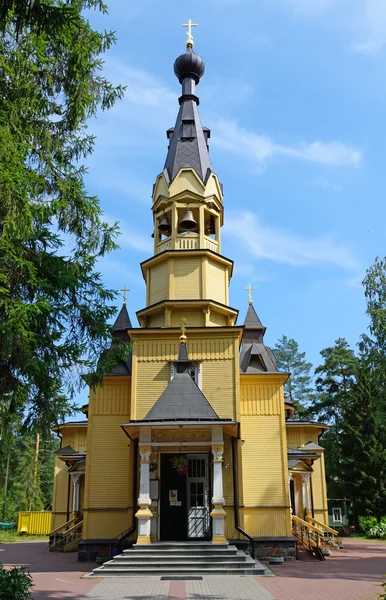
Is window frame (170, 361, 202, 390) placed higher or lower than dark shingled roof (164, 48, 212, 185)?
→ lower

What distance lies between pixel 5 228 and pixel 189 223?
1129cm

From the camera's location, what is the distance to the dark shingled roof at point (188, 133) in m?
22.1

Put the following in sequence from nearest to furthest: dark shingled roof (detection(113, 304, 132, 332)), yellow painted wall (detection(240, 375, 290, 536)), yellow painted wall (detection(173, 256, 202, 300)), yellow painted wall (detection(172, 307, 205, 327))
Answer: yellow painted wall (detection(240, 375, 290, 536)), yellow painted wall (detection(172, 307, 205, 327)), yellow painted wall (detection(173, 256, 202, 300)), dark shingled roof (detection(113, 304, 132, 332))

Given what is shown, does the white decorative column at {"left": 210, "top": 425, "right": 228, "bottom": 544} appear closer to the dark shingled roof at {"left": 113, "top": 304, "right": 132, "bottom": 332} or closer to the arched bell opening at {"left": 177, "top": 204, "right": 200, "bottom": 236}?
the arched bell opening at {"left": 177, "top": 204, "right": 200, "bottom": 236}

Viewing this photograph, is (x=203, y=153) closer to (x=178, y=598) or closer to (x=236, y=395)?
(x=236, y=395)

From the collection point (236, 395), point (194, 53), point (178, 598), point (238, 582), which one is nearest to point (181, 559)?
point (238, 582)

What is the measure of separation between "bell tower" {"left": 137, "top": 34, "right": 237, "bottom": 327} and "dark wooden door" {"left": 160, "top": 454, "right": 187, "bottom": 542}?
Result: 16.5ft

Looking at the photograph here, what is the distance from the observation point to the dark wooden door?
660 inches

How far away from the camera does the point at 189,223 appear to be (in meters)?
20.6

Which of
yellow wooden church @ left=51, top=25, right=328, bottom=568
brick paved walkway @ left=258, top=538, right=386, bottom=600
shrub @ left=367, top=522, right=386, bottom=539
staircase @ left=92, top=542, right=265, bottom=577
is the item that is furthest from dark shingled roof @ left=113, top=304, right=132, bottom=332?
shrub @ left=367, top=522, right=386, bottom=539

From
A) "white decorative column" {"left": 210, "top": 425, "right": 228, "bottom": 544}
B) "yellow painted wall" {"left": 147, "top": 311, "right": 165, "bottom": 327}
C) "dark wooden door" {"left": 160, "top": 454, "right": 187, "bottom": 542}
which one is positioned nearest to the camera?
"white decorative column" {"left": 210, "top": 425, "right": 228, "bottom": 544}

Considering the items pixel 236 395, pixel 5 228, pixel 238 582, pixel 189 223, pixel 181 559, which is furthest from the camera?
pixel 189 223

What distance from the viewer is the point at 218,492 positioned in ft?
50.2

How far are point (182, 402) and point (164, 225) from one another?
7950 mm
